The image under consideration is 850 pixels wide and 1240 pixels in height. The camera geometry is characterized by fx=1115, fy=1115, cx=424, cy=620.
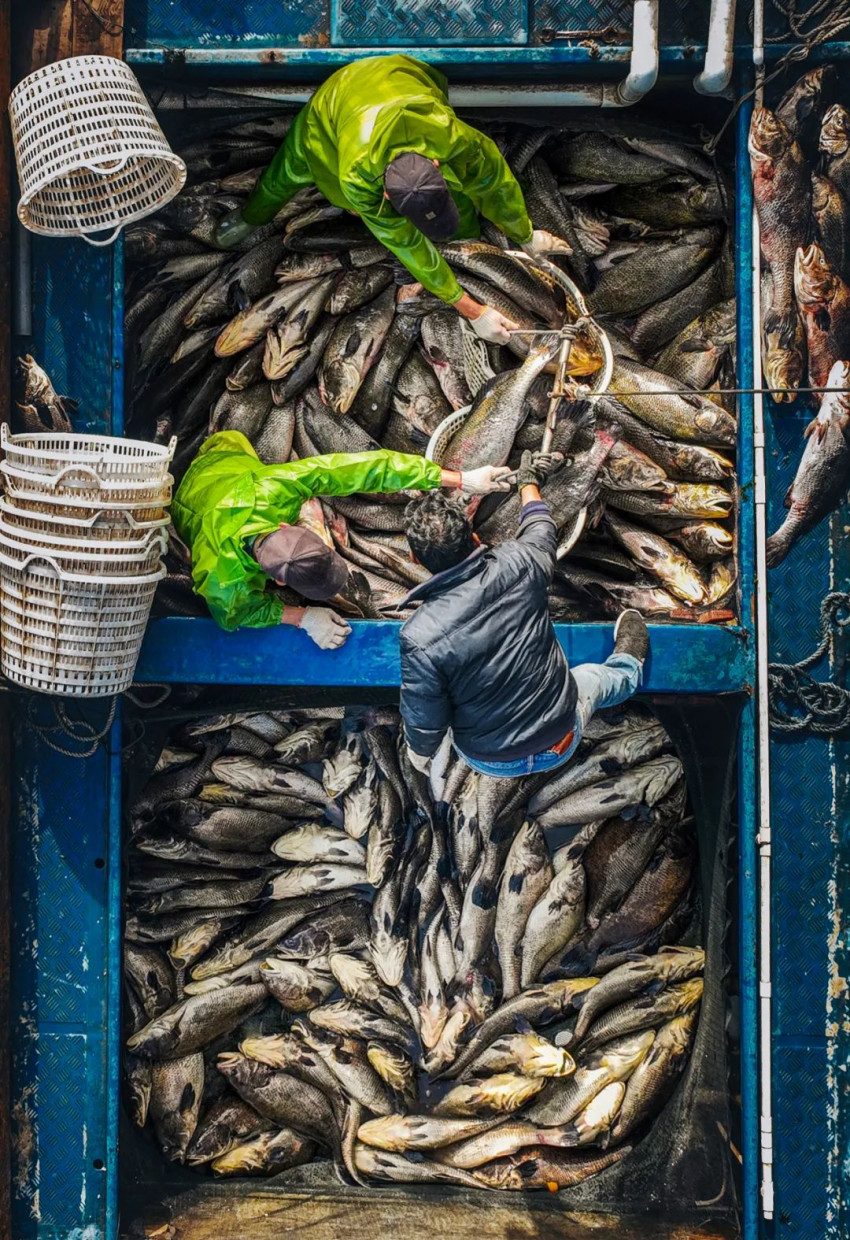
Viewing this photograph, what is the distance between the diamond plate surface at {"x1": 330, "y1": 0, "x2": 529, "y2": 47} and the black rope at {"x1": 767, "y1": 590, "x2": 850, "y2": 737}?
7.62ft

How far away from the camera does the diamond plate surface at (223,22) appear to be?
Answer: 12.9 feet

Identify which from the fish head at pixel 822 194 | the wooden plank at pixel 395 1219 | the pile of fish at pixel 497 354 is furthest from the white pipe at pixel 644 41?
the wooden plank at pixel 395 1219

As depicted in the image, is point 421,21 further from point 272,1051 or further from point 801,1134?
point 801,1134

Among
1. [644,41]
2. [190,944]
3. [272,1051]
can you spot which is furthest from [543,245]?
[272,1051]

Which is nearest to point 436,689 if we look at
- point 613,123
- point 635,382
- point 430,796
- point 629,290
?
point 430,796

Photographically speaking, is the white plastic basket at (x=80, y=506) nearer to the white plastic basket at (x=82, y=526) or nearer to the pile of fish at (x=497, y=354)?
the white plastic basket at (x=82, y=526)

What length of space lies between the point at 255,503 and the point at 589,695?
1255 mm

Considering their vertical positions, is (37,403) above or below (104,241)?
below

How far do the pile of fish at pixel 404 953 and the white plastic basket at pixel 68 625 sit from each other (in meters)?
0.68

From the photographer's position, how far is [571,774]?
4.28 meters

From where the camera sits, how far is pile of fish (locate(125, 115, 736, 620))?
408cm

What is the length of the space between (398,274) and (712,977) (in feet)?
9.48

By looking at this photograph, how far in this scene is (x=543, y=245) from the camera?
160 inches

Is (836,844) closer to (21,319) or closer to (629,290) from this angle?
(629,290)
